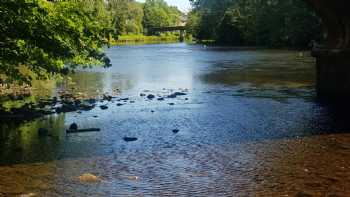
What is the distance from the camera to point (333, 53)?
25.3m

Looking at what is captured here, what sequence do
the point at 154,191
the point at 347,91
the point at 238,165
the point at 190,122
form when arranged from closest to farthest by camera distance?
the point at 154,191
the point at 238,165
the point at 190,122
the point at 347,91

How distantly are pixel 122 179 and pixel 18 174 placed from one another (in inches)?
87.9

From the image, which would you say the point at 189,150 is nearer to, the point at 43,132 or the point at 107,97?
the point at 43,132

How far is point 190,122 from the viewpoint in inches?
712

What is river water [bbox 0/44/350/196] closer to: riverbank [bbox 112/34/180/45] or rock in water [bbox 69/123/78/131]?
rock in water [bbox 69/123/78/131]

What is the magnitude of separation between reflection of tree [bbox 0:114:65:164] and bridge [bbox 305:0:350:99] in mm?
12627

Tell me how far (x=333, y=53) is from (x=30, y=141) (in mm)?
Answer: 15408

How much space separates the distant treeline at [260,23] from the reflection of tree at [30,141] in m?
42.1

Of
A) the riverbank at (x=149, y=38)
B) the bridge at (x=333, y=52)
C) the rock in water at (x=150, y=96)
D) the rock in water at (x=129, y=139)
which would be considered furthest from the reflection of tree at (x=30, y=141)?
the riverbank at (x=149, y=38)

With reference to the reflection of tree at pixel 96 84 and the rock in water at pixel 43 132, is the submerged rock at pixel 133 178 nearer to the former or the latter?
the rock in water at pixel 43 132

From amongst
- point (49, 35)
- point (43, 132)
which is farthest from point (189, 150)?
point (49, 35)

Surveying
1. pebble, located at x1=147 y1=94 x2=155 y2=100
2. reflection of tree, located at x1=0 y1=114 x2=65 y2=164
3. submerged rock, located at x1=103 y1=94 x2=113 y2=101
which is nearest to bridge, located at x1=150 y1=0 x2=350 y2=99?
pebble, located at x1=147 y1=94 x2=155 y2=100

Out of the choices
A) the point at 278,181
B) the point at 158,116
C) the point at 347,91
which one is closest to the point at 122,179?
the point at 278,181

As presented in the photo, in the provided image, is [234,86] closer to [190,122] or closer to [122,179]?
[190,122]
